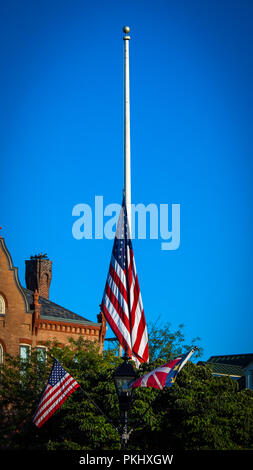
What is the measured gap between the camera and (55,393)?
27891 mm

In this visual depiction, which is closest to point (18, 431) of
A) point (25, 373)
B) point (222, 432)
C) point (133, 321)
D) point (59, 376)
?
point (25, 373)

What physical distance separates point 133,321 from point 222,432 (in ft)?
33.7

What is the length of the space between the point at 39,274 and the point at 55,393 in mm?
37165

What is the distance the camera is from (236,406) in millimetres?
35906

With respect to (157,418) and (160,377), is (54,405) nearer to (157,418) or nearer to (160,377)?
(160,377)

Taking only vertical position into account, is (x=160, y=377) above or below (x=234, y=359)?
below

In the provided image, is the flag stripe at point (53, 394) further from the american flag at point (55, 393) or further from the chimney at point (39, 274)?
the chimney at point (39, 274)

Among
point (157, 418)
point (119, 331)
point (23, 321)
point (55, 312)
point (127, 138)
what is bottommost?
point (157, 418)

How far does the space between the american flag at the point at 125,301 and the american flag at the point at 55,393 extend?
239cm

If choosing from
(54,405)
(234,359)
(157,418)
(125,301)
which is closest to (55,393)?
(54,405)

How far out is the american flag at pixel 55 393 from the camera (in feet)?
90.8

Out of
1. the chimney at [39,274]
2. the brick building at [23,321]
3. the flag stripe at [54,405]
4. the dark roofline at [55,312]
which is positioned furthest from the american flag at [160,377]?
the chimney at [39,274]

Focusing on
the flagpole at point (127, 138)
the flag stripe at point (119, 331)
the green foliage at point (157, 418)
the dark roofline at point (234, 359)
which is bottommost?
the green foliage at point (157, 418)
